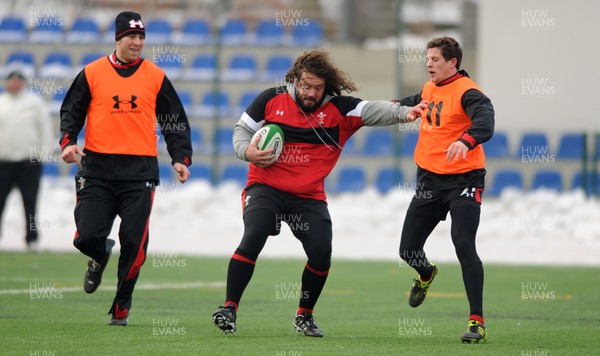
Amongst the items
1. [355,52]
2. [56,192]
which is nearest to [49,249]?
[56,192]

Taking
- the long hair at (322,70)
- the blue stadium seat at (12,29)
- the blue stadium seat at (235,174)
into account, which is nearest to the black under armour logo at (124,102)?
the long hair at (322,70)

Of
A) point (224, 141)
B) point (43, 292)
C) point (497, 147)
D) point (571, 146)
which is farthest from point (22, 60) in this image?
point (43, 292)

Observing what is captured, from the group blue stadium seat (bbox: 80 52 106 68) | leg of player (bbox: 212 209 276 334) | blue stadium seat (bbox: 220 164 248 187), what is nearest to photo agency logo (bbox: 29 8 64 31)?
blue stadium seat (bbox: 80 52 106 68)

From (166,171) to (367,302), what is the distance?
12348 mm

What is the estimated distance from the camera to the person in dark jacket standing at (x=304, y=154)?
848 centimetres

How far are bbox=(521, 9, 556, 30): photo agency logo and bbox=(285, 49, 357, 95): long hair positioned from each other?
15.8m

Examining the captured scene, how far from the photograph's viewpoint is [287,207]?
862cm

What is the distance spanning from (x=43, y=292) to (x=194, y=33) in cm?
1523

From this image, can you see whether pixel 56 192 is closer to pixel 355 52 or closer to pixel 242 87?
pixel 242 87

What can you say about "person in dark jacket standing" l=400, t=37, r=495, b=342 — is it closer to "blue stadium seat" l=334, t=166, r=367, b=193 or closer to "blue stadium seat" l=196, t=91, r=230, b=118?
"blue stadium seat" l=334, t=166, r=367, b=193

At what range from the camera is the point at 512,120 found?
24.0 m

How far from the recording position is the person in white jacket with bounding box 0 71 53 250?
17.0 m

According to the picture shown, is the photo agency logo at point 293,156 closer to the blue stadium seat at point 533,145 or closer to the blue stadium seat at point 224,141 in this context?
the blue stadium seat at point 533,145

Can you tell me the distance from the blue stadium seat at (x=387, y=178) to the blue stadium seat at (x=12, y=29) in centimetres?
946
